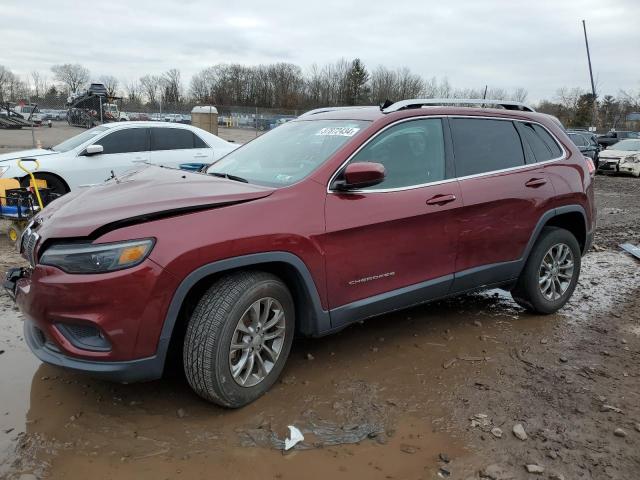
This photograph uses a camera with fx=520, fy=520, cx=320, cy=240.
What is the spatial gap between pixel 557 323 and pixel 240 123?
35.9 metres

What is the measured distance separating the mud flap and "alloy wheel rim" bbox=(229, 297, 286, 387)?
19.7 ft

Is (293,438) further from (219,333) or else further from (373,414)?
(219,333)

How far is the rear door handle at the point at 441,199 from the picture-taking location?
372 centimetres

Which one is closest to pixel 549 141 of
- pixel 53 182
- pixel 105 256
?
pixel 105 256

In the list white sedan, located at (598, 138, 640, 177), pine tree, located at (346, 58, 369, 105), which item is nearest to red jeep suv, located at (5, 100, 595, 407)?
white sedan, located at (598, 138, 640, 177)

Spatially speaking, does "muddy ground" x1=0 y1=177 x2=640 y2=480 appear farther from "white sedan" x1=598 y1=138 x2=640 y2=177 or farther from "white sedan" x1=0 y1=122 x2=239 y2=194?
"white sedan" x1=598 y1=138 x2=640 y2=177

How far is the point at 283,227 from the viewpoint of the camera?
304 centimetres

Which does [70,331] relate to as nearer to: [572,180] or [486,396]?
[486,396]

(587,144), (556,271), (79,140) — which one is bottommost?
(556,271)

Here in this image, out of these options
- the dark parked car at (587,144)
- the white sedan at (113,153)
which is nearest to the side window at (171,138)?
the white sedan at (113,153)

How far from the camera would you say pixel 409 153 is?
3795 millimetres

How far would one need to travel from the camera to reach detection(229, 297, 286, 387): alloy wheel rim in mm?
2998

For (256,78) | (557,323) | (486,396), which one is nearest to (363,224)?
(486,396)

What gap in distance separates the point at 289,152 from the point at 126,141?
6.00 metres
